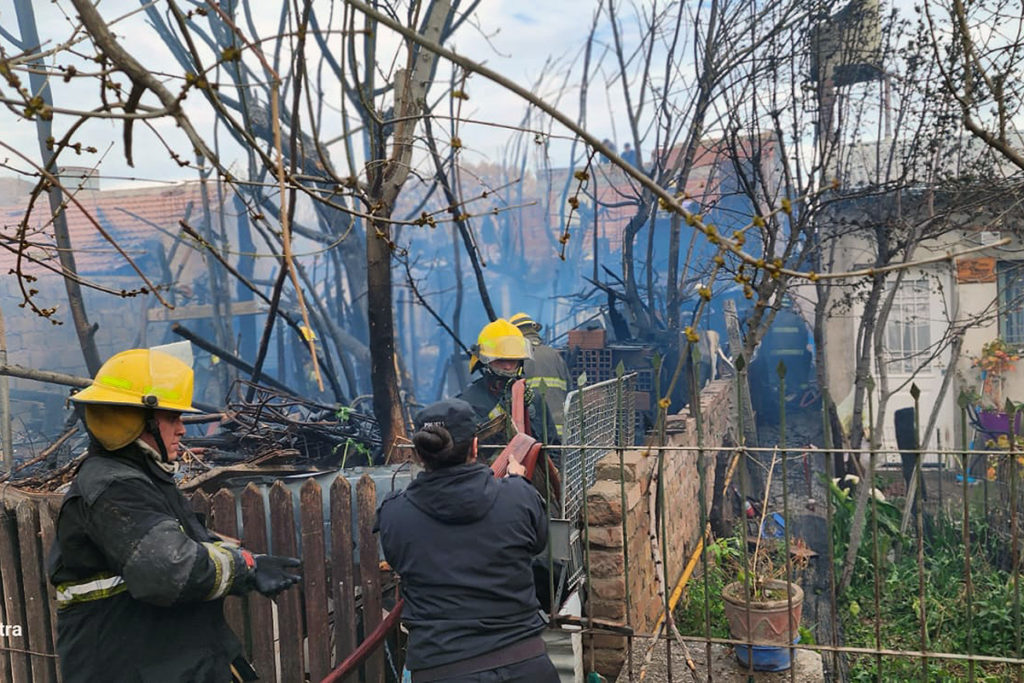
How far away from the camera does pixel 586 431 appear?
209 inches

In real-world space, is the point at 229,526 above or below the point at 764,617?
above

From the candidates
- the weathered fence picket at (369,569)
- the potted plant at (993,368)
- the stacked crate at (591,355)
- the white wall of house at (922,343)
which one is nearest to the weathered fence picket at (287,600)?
the weathered fence picket at (369,569)

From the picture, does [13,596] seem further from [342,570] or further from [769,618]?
[769,618]

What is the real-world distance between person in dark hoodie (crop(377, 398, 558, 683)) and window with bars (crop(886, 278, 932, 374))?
13.8 metres

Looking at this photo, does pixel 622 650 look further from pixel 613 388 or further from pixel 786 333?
pixel 786 333

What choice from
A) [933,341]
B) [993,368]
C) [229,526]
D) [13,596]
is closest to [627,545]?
[229,526]

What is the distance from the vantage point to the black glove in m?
2.97

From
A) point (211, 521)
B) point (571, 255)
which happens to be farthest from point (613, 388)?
point (571, 255)

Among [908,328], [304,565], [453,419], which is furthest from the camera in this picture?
[908,328]

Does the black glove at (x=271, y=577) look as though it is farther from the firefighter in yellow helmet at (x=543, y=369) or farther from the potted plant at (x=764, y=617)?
the firefighter in yellow helmet at (x=543, y=369)

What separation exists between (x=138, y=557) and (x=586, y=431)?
322 centimetres

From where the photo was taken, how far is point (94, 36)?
5.21 ft

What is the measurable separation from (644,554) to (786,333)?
14811 millimetres

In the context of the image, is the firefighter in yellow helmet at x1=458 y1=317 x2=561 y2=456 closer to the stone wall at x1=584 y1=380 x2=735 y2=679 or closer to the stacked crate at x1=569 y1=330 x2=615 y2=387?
the stone wall at x1=584 y1=380 x2=735 y2=679
